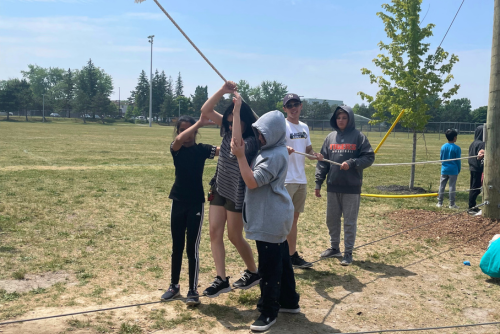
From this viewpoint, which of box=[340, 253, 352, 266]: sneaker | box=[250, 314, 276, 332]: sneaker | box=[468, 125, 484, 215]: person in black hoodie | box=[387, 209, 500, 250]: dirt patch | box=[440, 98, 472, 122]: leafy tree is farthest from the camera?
box=[440, 98, 472, 122]: leafy tree

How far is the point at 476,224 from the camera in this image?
7.19m

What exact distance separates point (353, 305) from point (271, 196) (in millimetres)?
1621

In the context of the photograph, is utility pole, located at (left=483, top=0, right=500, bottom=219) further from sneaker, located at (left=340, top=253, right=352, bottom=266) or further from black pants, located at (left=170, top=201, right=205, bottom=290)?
black pants, located at (left=170, top=201, right=205, bottom=290)

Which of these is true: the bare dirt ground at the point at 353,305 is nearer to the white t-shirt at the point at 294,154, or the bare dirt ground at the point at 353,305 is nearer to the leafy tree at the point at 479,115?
the white t-shirt at the point at 294,154

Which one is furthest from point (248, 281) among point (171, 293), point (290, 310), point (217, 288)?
point (171, 293)

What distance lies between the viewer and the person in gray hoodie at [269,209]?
11.9 feet

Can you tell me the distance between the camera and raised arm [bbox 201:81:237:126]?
421 cm

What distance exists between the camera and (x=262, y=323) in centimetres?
373

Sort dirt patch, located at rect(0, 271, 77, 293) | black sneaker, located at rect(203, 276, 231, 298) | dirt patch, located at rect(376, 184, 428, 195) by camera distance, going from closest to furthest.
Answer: black sneaker, located at rect(203, 276, 231, 298) < dirt patch, located at rect(0, 271, 77, 293) < dirt patch, located at rect(376, 184, 428, 195)

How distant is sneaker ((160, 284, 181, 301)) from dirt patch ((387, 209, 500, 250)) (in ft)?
14.5

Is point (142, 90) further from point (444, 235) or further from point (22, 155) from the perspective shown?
point (444, 235)

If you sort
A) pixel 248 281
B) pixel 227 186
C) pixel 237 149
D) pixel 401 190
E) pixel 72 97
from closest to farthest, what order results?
pixel 237 149 < pixel 227 186 < pixel 248 281 < pixel 401 190 < pixel 72 97

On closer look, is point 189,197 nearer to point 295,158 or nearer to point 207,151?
point 207,151

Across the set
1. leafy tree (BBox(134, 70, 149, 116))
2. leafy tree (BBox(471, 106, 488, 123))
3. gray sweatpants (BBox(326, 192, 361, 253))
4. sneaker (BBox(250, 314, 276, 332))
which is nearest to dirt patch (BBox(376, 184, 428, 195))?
gray sweatpants (BBox(326, 192, 361, 253))
